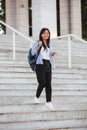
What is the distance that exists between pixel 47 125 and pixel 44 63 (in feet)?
4.45

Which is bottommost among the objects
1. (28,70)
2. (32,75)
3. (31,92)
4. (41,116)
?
(41,116)

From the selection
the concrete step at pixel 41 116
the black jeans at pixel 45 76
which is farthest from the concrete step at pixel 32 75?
the concrete step at pixel 41 116

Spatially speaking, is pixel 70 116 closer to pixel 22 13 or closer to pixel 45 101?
pixel 45 101

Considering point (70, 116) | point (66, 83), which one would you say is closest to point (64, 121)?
point (70, 116)

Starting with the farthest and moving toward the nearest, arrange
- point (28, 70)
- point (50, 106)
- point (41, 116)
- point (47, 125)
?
1. point (28, 70)
2. point (50, 106)
3. point (41, 116)
4. point (47, 125)

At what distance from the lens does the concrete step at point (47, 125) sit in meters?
9.43

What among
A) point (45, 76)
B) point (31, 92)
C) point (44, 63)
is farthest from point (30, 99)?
point (44, 63)

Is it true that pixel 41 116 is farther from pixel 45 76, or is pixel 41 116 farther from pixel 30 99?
pixel 30 99

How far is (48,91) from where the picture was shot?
10500mm

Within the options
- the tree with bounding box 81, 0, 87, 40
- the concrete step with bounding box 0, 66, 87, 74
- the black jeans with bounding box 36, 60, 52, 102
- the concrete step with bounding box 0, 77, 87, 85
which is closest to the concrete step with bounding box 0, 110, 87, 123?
the black jeans with bounding box 36, 60, 52, 102

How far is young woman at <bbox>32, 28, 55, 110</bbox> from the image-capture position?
10.5m

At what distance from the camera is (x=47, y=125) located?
9.88 meters

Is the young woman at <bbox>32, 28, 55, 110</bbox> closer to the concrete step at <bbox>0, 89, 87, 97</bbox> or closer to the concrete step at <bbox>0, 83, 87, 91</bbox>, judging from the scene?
the concrete step at <bbox>0, 89, 87, 97</bbox>

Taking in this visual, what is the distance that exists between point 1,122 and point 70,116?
150 cm
